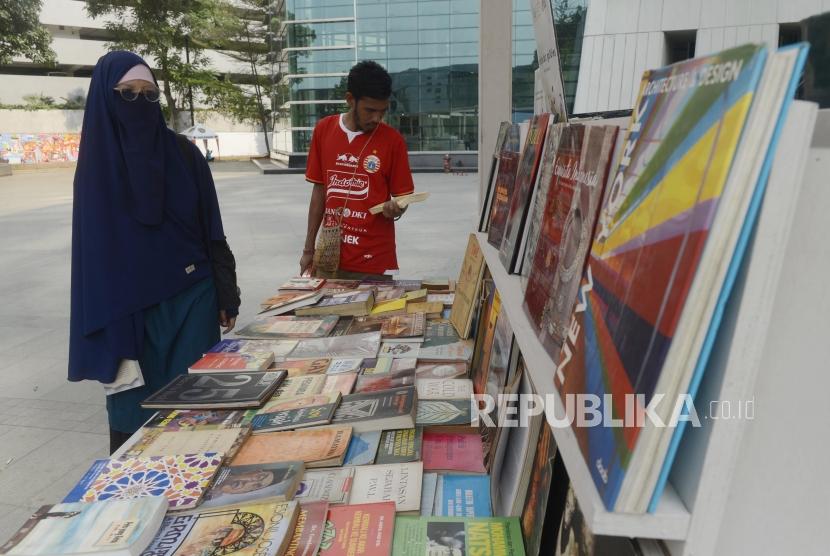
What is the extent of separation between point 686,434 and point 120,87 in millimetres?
2057

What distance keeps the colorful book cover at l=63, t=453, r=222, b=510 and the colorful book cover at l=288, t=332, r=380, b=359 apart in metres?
0.74

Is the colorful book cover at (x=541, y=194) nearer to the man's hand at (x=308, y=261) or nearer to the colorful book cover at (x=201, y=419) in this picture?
the colorful book cover at (x=201, y=419)

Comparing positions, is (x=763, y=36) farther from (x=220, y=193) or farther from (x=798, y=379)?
(x=220, y=193)

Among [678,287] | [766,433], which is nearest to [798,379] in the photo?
[766,433]

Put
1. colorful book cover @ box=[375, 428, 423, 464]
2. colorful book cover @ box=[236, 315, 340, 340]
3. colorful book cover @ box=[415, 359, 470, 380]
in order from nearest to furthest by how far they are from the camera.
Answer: colorful book cover @ box=[375, 428, 423, 464], colorful book cover @ box=[415, 359, 470, 380], colorful book cover @ box=[236, 315, 340, 340]

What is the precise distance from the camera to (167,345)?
2.25m

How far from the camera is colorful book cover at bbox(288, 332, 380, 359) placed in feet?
6.89

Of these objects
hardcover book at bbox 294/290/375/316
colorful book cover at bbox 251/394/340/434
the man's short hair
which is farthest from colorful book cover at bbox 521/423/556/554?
the man's short hair

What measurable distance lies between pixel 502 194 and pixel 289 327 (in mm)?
1092

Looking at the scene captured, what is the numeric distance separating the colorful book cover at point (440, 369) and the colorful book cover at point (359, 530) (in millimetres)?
704

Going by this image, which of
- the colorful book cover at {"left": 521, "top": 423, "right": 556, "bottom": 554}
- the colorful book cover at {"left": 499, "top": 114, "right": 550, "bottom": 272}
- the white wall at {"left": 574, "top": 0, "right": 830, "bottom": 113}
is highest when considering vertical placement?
the white wall at {"left": 574, "top": 0, "right": 830, "bottom": 113}

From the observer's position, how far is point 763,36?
1.08 meters

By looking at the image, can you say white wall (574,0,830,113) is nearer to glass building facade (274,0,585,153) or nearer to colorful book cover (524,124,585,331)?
colorful book cover (524,124,585,331)
